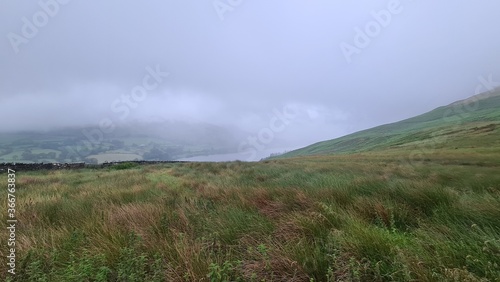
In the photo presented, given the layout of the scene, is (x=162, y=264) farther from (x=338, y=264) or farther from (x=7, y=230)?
(x=7, y=230)

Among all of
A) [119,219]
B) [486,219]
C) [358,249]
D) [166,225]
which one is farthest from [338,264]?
[119,219]

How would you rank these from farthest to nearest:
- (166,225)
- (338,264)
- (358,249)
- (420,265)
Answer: (166,225) → (358,249) → (338,264) → (420,265)

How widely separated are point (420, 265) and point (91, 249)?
3.92 metres

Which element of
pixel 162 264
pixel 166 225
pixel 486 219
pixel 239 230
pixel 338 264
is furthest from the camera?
pixel 166 225

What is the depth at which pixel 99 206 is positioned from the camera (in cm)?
638

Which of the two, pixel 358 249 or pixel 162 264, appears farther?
pixel 162 264

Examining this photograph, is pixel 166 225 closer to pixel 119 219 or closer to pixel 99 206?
pixel 119 219

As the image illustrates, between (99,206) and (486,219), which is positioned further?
(99,206)

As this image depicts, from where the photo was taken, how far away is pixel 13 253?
3799mm

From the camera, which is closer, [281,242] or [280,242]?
[280,242]

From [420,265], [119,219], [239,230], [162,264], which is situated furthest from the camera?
[119,219]

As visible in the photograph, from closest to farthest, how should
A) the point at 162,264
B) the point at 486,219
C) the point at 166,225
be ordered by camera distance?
the point at 162,264
the point at 486,219
the point at 166,225

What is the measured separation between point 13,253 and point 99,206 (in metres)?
2.59

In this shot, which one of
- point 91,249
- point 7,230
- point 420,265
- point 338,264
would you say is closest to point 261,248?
point 338,264
